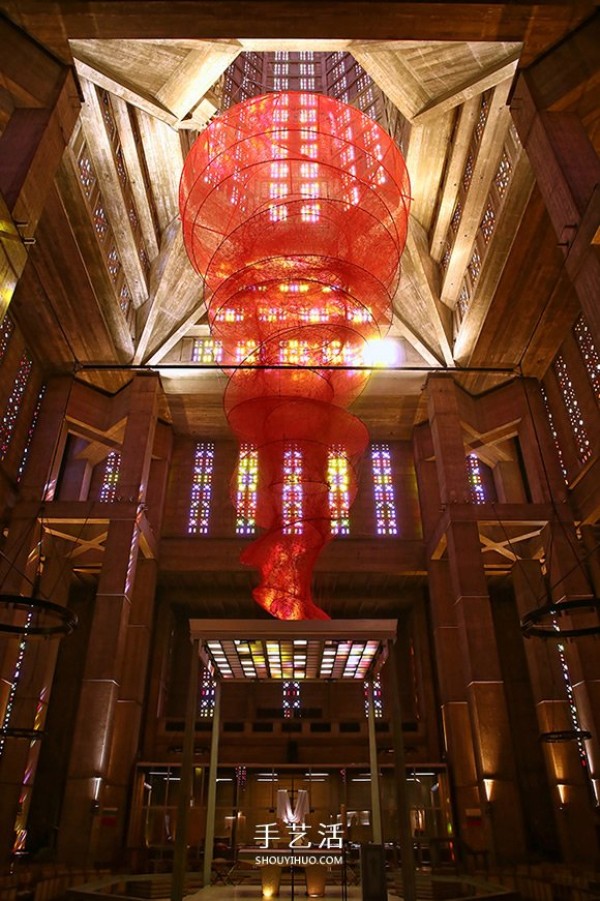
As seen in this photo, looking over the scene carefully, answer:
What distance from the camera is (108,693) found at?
1769cm

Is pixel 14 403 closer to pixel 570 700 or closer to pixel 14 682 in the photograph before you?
pixel 14 682

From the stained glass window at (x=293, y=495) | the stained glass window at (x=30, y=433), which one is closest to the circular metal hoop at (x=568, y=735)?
the stained glass window at (x=293, y=495)

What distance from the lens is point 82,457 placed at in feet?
85.9

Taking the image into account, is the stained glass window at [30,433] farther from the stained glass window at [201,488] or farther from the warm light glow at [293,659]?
the warm light glow at [293,659]

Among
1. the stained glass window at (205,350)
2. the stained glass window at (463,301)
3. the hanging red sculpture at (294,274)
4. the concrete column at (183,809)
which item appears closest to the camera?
the concrete column at (183,809)

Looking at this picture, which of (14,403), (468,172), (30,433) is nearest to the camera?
(468,172)

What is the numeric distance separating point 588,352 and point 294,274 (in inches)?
465

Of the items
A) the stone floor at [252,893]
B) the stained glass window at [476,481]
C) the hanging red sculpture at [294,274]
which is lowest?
the stone floor at [252,893]

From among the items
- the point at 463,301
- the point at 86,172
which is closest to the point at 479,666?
the point at 463,301

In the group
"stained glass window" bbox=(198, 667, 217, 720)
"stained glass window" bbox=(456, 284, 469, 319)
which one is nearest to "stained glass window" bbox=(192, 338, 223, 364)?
"stained glass window" bbox=(456, 284, 469, 319)

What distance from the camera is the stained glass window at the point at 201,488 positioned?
26.0m

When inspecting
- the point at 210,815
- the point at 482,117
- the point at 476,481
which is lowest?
the point at 210,815

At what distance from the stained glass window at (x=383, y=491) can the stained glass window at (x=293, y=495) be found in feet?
42.2

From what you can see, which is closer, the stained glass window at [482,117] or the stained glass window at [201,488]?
the stained glass window at [482,117]
